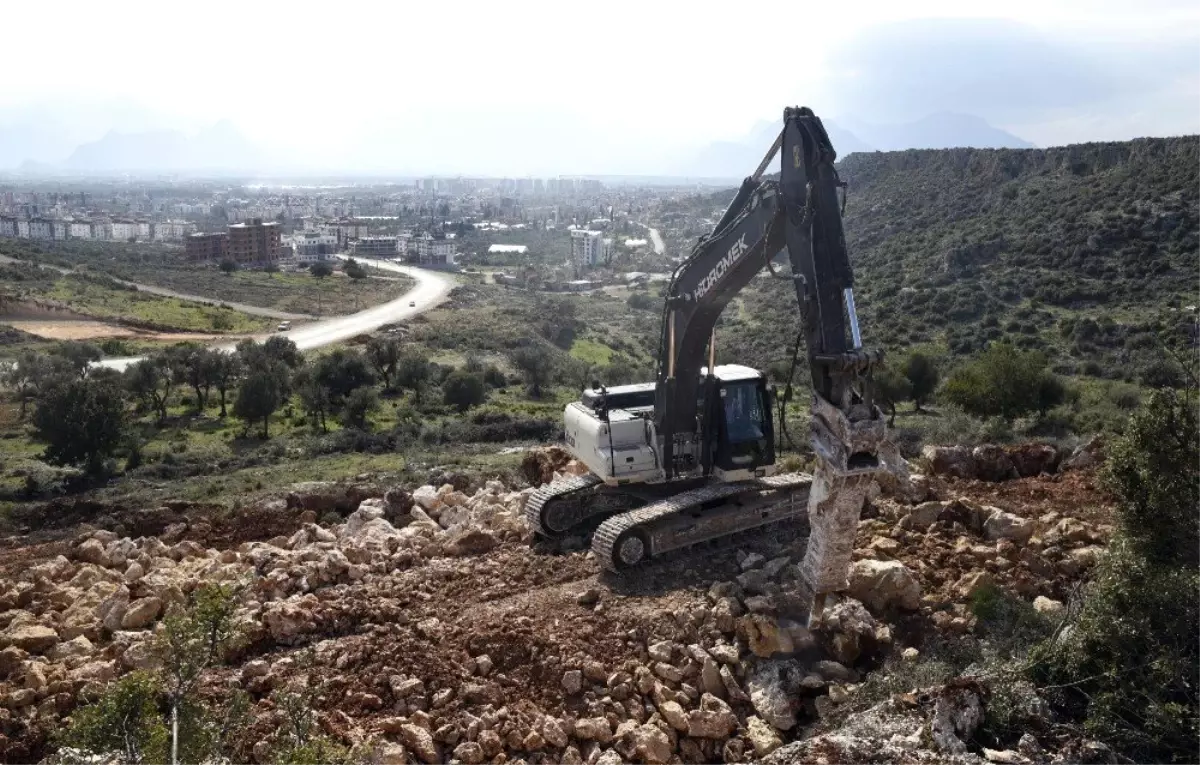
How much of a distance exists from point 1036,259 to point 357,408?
33.3 m

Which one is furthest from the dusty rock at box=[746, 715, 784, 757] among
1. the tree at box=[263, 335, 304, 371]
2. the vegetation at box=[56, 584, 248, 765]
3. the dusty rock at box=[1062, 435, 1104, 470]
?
the tree at box=[263, 335, 304, 371]

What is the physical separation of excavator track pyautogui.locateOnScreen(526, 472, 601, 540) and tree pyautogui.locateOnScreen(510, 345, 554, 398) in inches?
1078

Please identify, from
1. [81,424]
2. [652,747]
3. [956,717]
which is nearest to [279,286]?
[81,424]

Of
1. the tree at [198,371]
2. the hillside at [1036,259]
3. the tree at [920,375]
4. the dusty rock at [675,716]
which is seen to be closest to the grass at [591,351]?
the hillside at [1036,259]

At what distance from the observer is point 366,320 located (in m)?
66.3

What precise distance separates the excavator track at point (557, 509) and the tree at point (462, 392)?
78.8 feet

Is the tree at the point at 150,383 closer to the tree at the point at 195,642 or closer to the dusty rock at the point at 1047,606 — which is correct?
the tree at the point at 195,642

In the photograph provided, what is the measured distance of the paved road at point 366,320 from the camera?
54.8 metres

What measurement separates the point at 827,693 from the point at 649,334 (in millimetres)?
50747

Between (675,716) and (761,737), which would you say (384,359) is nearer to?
(675,716)

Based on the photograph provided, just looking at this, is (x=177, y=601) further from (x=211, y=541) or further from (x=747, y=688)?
(x=747, y=688)

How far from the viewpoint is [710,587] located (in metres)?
10.9

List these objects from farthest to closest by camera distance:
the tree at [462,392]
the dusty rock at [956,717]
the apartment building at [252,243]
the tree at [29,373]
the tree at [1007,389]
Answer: the apartment building at [252,243], the tree at [462,392], the tree at [29,373], the tree at [1007,389], the dusty rock at [956,717]

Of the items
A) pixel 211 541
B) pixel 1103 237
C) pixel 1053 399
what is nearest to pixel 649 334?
pixel 1103 237
